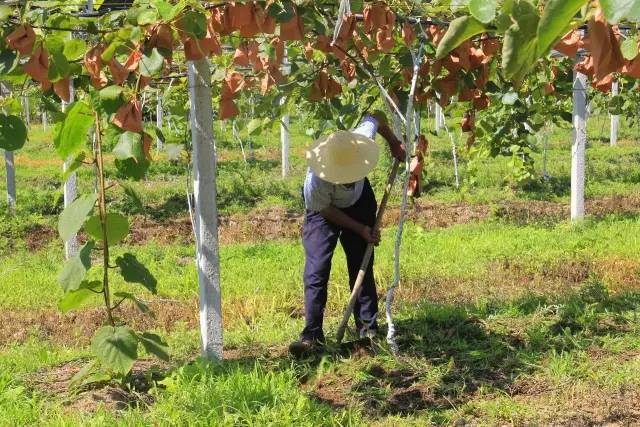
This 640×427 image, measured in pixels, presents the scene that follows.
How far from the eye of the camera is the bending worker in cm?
340

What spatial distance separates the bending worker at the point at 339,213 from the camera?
3404mm

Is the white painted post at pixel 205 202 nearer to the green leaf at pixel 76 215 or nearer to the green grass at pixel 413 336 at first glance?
the green grass at pixel 413 336

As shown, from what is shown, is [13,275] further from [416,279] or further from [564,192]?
[564,192]

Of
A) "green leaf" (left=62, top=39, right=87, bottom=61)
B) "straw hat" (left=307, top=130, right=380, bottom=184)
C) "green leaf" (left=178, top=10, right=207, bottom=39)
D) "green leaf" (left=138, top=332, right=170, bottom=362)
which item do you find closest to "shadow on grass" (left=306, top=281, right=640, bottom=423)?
"green leaf" (left=138, top=332, right=170, bottom=362)

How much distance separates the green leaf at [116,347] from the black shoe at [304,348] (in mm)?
1022

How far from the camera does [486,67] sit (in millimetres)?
3432

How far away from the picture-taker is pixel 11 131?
2498mm

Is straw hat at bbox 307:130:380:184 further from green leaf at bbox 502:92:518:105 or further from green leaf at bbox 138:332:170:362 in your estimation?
green leaf at bbox 502:92:518:105

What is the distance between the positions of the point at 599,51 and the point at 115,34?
6.61 ft

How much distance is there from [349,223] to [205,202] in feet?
2.31

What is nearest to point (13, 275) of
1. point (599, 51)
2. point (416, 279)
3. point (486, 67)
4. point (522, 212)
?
point (416, 279)

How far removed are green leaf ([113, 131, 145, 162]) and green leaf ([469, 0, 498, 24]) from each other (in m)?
1.67

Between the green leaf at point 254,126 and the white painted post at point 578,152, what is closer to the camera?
the green leaf at point 254,126

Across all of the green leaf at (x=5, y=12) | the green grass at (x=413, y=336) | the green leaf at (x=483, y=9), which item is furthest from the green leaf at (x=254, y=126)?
the green leaf at (x=483, y=9)
